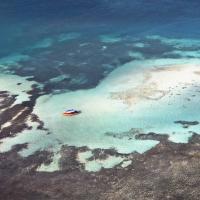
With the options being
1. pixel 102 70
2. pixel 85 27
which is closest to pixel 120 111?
pixel 102 70

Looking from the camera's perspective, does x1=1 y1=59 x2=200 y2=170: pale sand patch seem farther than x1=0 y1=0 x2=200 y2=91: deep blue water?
No

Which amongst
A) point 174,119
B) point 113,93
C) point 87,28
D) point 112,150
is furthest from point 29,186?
point 87,28

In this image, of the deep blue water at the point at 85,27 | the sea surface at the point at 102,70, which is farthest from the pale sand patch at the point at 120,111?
the deep blue water at the point at 85,27

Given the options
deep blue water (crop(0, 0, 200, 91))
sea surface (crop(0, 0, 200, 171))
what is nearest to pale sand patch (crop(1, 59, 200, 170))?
sea surface (crop(0, 0, 200, 171))

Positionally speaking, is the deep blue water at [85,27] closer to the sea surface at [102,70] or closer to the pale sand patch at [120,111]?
the sea surface at [102,70]

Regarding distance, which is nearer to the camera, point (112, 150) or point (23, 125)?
point (112, 150)

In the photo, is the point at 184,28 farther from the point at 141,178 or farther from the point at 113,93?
the point at 141,178

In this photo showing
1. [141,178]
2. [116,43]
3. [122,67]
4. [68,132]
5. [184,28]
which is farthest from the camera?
[184,28]

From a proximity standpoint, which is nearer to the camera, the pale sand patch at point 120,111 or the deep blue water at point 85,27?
the pale sand patch at point 120,111

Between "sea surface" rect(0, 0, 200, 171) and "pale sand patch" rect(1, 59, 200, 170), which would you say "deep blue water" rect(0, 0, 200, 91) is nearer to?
"sea surface" rect(0, 0, 200, 171)
